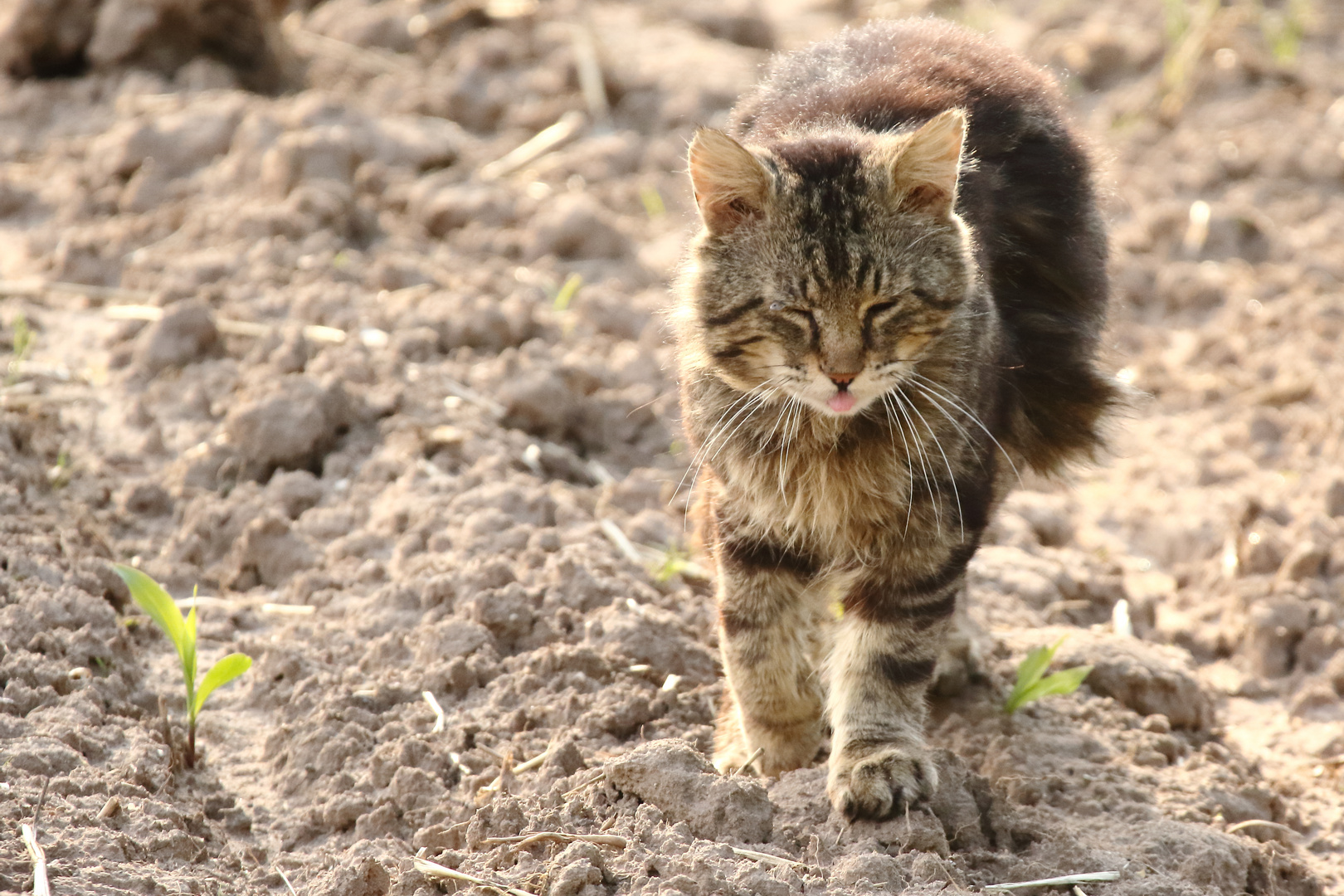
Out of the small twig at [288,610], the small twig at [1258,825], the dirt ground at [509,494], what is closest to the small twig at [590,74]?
the dirt ground at [509,494]

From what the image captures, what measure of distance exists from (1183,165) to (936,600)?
502 cm

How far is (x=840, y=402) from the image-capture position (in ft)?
10.3

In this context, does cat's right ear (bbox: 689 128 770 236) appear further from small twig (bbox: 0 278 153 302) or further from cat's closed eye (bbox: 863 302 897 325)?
small twig (bbox: 0 278 153 302)

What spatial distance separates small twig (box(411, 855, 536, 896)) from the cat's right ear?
5.28ft

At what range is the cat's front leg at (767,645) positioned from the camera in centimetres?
358

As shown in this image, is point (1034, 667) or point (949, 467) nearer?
point (949, 467)

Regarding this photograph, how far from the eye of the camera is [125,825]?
304 cm

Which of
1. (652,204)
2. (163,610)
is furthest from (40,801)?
(652,204)

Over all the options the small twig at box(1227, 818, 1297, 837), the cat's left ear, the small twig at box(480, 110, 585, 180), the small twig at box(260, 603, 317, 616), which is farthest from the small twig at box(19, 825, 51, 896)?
the small twig at box(480, 110, 585, 180)

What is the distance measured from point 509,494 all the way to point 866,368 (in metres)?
1.80

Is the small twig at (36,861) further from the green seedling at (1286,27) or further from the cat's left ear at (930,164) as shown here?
the green seedling at (1286,27)

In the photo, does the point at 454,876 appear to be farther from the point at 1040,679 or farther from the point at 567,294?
the point at 567,294

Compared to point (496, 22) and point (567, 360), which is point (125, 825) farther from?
point (496, 22)

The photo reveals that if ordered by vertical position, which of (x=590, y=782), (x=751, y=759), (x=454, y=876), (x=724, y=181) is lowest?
(x=751, y=759)
